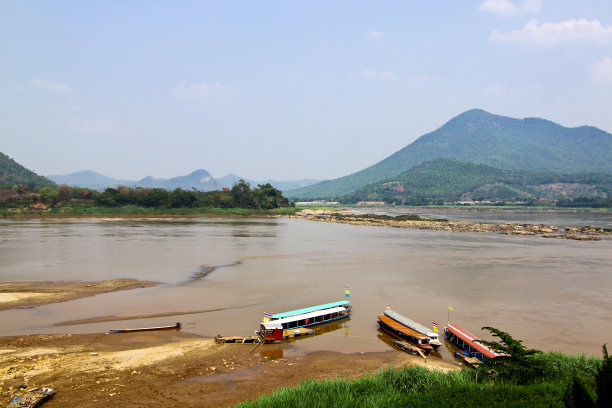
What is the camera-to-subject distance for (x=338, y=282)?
26.8 meters

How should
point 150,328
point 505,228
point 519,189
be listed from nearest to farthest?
point 150,328
point 505,228
point 519,189

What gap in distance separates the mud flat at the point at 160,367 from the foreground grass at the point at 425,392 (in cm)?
198

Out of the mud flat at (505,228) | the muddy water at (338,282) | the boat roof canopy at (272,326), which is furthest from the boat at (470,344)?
the mud flat at (505,228)

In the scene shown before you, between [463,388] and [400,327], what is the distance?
21.3ft

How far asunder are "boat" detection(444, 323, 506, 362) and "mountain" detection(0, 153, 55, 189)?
153 metres

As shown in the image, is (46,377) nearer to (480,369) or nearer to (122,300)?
(122,300)

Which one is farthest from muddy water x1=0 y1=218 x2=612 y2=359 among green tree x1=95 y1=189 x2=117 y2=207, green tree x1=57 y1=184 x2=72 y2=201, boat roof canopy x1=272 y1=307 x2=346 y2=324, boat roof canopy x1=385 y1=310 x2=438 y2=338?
green tree x1=57 y1=184 x2=72 y2=201

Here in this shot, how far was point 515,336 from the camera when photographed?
54.5ft

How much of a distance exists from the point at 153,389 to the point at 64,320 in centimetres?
966

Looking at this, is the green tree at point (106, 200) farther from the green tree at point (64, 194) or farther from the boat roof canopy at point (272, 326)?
the boat roof canopy at point (272, 326)

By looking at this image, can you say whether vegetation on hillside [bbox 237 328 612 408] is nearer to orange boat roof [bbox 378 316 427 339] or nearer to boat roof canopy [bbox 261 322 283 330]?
orange boat roof [bbox 378 316 427 339]

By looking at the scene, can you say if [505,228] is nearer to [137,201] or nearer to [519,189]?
[137,201]

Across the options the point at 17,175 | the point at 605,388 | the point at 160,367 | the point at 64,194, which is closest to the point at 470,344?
the point at 605,388

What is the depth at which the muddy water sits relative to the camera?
58.4ft
